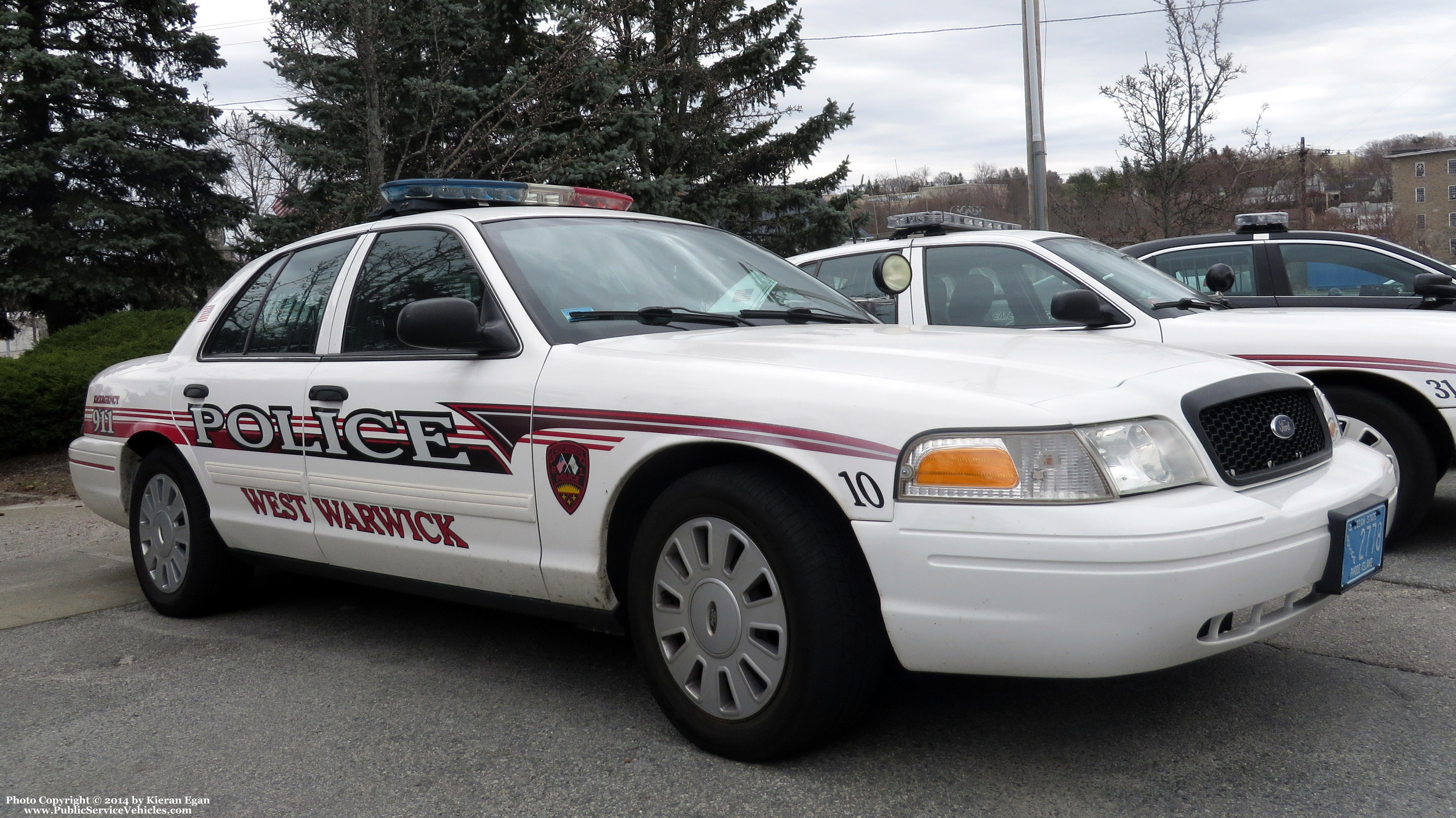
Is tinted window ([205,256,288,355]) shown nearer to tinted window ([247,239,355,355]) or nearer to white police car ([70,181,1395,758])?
tinted window ([247,239,355,355])

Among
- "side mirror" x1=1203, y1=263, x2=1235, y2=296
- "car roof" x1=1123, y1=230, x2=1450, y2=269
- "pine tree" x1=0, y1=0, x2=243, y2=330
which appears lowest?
"side mirror" x1=1203, y1=263, x2=1235, y2=296

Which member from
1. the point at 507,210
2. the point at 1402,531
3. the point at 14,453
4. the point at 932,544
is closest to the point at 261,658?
the point at 507,210

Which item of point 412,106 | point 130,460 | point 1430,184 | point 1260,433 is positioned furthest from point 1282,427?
point 1430,184

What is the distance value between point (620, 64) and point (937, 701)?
1297 cm

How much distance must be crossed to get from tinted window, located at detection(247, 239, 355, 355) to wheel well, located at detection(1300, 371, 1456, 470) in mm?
4093

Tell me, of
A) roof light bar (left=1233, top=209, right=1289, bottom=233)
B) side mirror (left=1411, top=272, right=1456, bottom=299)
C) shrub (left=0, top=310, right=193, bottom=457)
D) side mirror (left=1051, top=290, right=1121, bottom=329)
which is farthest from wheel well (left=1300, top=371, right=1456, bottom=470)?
shrub (left=0, top=310, right=193, bottom=457)

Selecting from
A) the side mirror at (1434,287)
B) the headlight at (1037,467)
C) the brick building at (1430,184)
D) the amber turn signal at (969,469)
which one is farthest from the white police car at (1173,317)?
the brick building at (1430,184)

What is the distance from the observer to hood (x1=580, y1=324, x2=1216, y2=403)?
2713 millimetres

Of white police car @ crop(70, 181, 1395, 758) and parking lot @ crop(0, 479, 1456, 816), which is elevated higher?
white police car @ crop(70, 181, 1395, 758)

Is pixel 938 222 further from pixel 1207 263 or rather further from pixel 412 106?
pixel 412 106

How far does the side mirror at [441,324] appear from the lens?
10.6 feet

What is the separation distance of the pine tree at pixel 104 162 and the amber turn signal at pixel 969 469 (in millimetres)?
13981

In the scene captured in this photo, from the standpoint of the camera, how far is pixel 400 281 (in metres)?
3.99

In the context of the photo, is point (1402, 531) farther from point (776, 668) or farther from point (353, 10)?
point (353, 10)
